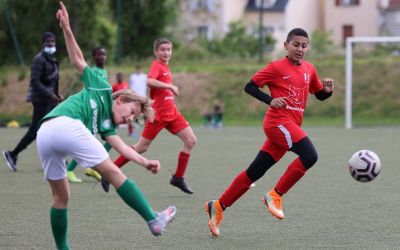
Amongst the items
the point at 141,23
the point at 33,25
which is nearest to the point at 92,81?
the point at 33,25

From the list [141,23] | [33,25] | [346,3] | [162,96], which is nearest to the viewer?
[162,96]

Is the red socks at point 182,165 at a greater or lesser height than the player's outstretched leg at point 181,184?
greater

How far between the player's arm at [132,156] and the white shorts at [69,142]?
0.51ft

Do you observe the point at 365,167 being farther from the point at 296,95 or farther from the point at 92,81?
the point at 92,81

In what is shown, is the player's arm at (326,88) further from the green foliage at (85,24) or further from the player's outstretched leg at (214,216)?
the green foliage at (85,24)

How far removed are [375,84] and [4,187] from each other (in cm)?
2353

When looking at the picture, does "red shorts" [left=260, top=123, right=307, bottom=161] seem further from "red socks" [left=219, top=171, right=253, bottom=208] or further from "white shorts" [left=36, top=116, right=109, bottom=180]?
"white shorts" [left=36, top=116, right=109, bottom=180]

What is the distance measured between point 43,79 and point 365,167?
6.22m

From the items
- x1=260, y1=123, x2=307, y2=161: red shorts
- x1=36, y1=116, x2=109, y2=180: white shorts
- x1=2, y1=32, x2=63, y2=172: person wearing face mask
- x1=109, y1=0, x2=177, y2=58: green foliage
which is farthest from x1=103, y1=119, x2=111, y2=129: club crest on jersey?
x1=109, y1=0, x2=177, y2=58: green foliage

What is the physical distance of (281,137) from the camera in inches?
334

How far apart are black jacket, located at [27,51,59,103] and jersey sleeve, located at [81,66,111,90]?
723 cm

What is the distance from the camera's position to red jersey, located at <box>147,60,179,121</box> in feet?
38.1

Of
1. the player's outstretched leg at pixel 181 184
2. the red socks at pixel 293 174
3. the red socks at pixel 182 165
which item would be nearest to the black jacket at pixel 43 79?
the red socks at pixel 182 165

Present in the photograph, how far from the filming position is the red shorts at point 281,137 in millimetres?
8453
